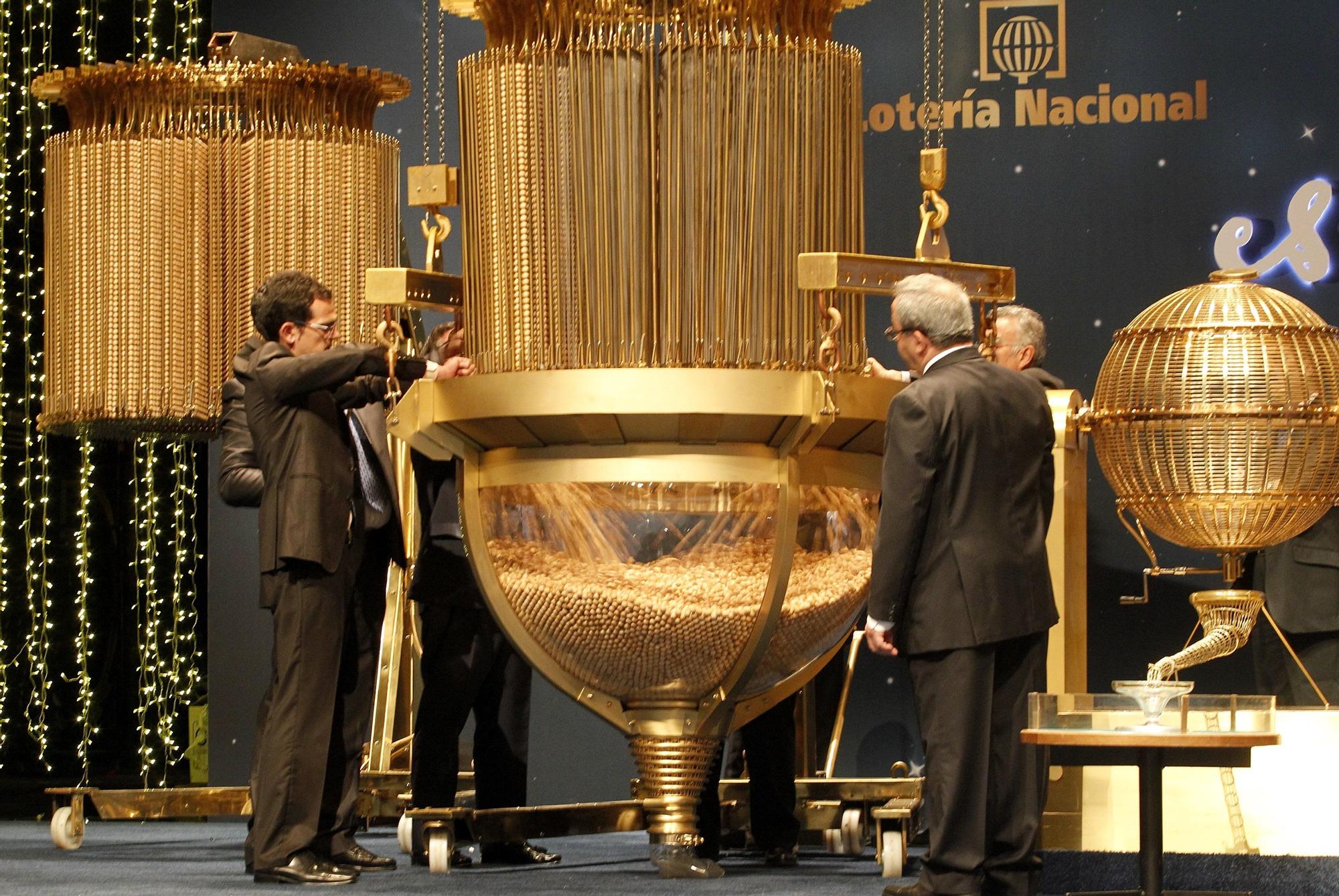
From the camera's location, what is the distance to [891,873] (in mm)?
4559

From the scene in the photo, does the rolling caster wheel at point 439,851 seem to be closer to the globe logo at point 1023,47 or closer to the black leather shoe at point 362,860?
the black leather shoe at point 362,860

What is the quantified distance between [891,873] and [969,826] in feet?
2.67

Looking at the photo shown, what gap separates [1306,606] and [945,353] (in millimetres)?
2488

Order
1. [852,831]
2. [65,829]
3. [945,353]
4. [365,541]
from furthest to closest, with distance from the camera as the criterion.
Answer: [65,829], [852,831], [365,541], [945,353]

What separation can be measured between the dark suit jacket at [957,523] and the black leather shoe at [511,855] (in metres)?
1.50

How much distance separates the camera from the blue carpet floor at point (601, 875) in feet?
14.1

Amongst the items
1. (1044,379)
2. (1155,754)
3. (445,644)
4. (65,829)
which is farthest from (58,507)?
(1155,754)

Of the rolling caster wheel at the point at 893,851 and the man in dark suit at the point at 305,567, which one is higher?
the man in dark suit at the point at 305,567

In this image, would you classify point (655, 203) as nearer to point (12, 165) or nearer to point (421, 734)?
point (421, 734)

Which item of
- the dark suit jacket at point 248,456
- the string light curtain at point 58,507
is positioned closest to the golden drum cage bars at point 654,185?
the dark suit jacket at point 248,456

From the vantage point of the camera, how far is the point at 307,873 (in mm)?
4336

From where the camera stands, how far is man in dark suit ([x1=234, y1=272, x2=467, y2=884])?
436 cm

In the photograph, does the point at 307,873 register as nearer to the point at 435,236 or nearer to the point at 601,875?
the point at 601,875

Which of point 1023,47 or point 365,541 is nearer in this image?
point 365,541
